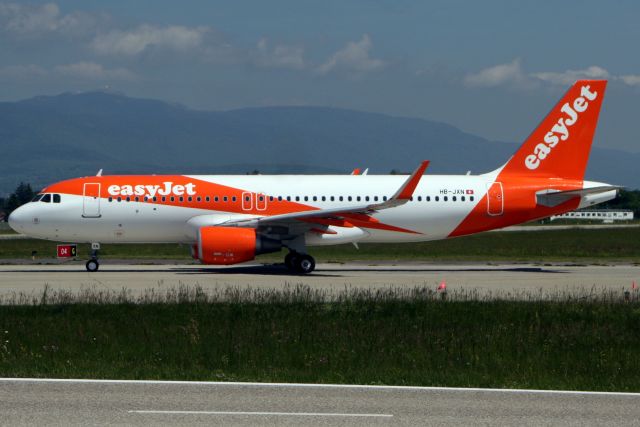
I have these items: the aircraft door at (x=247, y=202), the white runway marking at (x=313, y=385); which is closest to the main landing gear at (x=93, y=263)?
the aircraft door at (x=247, y=202)

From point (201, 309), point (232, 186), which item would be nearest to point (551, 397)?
point (201, 309)

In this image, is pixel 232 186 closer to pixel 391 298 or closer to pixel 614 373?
pixel 391 298

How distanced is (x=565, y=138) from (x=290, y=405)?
27623 mm

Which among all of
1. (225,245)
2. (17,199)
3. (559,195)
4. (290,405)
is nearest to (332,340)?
(290,405)

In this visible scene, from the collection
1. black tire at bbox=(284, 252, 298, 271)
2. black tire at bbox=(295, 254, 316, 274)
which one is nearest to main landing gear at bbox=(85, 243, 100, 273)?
black tire at bbox=(284, 252, 298, 271)

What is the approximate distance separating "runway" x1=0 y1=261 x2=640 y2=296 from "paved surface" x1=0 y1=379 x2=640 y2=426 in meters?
13.3

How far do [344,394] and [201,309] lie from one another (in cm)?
937

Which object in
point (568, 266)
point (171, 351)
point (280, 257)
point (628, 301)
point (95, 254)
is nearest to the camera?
point (171, 351)

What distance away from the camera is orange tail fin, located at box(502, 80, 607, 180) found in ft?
119

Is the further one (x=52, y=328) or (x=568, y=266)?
(x=568, y=266)

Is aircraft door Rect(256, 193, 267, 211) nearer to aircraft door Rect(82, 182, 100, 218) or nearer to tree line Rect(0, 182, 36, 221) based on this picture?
aircraft door Rect(82, 182, 100, 218)

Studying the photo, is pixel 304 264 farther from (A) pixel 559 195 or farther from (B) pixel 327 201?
(A) pixel 559 195

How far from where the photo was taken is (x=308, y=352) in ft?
52.6

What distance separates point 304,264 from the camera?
34094 millimetres
